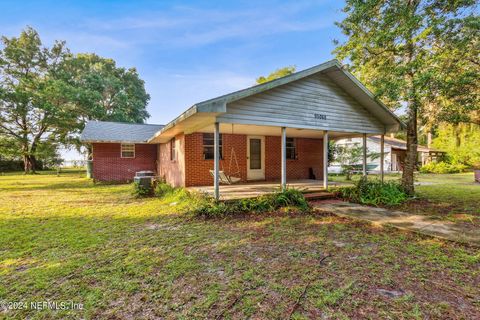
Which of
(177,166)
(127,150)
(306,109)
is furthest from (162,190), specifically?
(127,150)

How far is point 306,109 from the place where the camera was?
7191 millimetres

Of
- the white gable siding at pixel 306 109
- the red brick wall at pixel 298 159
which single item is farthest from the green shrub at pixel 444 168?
the white gable siding at pixel 306 109

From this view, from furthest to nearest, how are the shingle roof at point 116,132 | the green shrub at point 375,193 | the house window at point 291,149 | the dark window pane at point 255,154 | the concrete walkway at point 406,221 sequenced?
the shingle roof at point 116,132 → the house window at point 291,149 → the dark window pane at point 255,154 → the green shrub at point 375,193 → the concrete walkway at point 406,221

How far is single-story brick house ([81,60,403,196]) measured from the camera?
6.21 m

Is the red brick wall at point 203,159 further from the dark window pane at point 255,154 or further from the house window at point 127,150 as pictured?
the house window at point 127,150

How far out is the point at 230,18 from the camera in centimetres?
1035

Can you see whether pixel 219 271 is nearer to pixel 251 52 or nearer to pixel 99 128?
pixel 251 52

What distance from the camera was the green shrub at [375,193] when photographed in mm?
7134

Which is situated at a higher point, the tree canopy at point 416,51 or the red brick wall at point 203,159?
the tree canopy at point 416,51

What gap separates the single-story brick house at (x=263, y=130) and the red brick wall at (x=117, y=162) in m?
0.05

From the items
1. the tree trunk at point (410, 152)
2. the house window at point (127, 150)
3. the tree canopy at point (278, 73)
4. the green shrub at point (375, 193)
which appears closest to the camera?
the green shrub at point (375, 193)

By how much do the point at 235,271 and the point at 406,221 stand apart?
442 cm

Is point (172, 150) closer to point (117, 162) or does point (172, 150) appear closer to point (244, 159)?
point (244, 159)

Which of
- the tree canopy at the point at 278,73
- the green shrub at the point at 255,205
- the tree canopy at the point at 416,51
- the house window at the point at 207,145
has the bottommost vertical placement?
the green shrub at the point at 255,205
